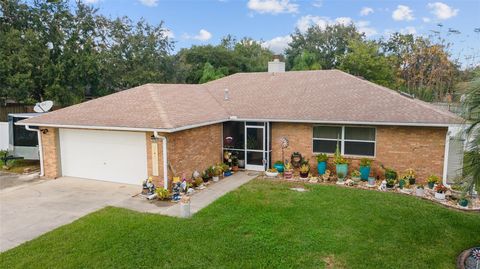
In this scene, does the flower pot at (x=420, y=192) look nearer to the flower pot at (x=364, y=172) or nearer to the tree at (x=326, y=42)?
the flower pot at (x=364, y=172)

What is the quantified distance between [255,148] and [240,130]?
43.1 inches

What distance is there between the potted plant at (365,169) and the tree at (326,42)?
1308 inches

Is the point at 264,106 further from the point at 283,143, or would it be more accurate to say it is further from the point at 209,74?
the point at 209,74

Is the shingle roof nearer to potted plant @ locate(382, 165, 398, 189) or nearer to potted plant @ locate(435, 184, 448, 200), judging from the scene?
potted plant @ locate(382, 165, 398, 189)

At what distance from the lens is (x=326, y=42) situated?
46812 millimetres

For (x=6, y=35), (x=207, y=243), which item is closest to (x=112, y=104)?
(x=207, y=243)

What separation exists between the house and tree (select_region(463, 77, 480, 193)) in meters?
6.32

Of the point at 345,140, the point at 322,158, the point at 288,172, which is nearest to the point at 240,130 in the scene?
the point at 288,172

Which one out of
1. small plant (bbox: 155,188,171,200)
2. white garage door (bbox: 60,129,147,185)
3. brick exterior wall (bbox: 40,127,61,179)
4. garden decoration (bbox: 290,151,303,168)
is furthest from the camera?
garden decoration (bbox: 290,151,303,168)

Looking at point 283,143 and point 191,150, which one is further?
point 283,143

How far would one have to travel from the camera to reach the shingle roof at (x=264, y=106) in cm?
1187

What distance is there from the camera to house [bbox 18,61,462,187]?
11.7 m

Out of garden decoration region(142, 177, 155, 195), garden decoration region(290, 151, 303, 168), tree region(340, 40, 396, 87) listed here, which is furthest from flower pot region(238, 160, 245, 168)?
tree region(340, 40, 396, 87)

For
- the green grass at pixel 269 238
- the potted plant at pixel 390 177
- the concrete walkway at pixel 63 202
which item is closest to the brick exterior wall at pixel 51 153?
the concrete walkway at pixel 63 202
